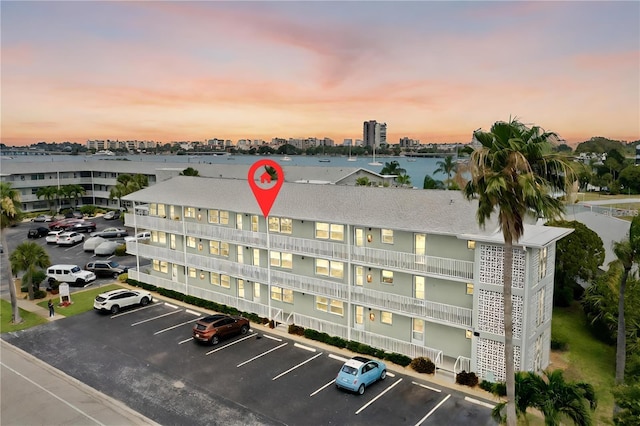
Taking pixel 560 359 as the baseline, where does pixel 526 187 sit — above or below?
above

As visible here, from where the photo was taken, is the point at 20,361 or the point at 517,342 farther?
the point at 20,361

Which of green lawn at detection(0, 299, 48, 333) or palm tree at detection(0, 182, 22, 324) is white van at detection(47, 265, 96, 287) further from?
palm tree at detection(0, 182, 22, 324)

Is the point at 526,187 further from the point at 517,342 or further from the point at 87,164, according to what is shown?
the point at 87,164

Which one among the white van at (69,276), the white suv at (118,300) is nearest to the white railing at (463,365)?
the white suv at (118,300)

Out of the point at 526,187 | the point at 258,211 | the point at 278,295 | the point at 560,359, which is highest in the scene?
the point at 526,187

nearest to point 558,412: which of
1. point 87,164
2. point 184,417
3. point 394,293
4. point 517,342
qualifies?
point 517,342

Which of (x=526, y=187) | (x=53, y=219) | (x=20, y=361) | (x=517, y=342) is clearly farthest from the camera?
(x=53, y=219)

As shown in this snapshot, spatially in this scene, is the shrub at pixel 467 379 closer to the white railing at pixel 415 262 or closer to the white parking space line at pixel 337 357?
the white railing at pixel 415 262

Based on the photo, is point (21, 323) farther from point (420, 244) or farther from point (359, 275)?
point (420, 244)
